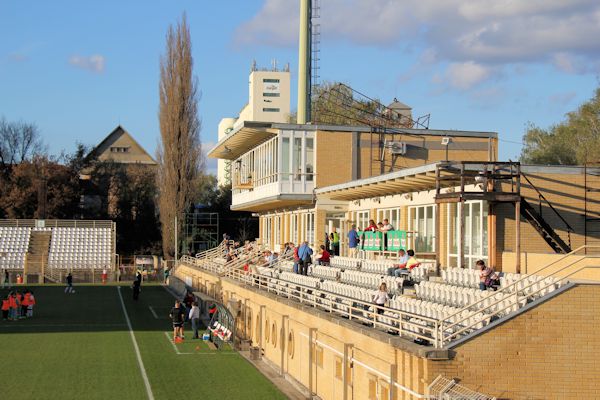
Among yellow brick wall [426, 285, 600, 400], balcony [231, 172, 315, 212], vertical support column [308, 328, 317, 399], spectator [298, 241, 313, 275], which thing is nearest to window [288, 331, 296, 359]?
vertical support column [308, 328, 317, 399]

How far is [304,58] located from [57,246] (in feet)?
100

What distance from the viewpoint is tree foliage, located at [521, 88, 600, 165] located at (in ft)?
187

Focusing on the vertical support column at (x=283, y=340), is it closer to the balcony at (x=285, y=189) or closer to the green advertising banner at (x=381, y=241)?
the green advertising banner at (x=381, y=241)

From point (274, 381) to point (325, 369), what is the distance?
3941 millimetres

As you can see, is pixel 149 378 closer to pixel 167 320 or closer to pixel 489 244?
pixel 489 244

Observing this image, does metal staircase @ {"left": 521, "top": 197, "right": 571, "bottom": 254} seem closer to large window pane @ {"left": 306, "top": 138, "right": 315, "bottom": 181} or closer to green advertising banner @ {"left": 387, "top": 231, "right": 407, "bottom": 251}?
green advertising banner @ {"left": 387, "top": 231, "right": 407, "bottom": 251}

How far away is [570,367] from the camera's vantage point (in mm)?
14664

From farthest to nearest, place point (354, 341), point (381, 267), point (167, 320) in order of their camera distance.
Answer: point (167, 320), point (381, 267), point (354, 341)

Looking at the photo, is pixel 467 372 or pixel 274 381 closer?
pixel 467 372

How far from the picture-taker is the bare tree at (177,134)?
70375mm

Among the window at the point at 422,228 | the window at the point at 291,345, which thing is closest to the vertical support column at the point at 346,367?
the window at the point at 291,345

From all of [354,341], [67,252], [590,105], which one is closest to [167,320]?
[354,341]

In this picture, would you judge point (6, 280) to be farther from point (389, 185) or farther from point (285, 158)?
point (389, 185)

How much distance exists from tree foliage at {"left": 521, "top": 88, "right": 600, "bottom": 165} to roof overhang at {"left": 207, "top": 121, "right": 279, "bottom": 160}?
66.3 ft
